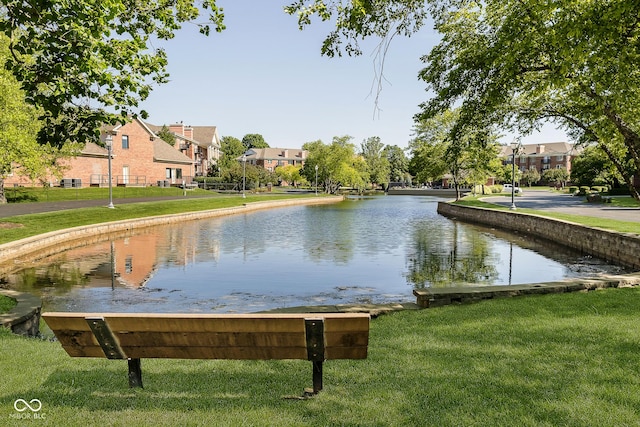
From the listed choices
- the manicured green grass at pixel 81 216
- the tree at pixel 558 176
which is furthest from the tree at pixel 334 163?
the tree at pixel 558 176

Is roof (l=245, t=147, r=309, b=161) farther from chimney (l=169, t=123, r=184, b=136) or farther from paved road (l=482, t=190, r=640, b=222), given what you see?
paved road (l=482, t=190, r=640, b=222)

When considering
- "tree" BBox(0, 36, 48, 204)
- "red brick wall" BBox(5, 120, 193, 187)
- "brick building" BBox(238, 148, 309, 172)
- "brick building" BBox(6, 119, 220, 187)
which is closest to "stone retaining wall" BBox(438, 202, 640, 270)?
"tree" BBox(0, 36, 48, 204)

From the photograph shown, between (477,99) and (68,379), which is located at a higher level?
(477,99)

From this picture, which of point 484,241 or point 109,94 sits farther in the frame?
point 484,241

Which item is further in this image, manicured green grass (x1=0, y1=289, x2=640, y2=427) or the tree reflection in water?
the tree reflection in water

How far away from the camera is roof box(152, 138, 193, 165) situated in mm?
63750

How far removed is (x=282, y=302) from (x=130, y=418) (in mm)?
7786

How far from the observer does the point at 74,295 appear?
1212cm

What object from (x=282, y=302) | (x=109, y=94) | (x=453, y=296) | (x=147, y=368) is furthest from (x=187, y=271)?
(x=147, y=368)

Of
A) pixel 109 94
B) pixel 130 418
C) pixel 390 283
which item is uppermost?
pixel 109 94

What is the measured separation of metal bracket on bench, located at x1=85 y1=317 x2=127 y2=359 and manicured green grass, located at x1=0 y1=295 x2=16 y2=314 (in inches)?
193

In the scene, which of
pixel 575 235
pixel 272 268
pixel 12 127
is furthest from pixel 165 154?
pixel 575 235

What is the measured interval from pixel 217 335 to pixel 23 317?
529cm

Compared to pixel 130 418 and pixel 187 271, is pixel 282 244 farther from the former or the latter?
pixel 130 418
